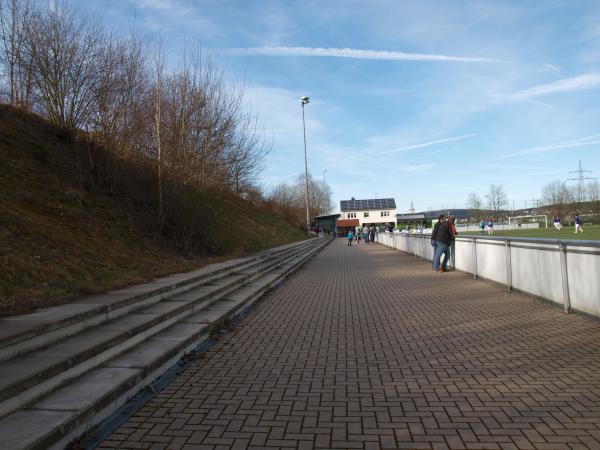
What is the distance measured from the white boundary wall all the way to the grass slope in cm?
750

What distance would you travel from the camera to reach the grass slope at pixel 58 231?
7.40 m

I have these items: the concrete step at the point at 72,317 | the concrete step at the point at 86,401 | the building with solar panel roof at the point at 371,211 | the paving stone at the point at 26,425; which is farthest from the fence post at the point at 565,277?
the building with solar panel roof at the point at 371,211

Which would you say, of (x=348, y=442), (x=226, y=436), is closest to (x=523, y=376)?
(x=348, y=442)

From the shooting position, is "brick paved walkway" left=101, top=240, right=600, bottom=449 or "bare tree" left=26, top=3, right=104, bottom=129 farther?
"bare tree" left=26, top=3, right=104, bottom=129

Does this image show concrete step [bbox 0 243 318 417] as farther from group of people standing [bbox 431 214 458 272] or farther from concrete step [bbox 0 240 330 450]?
group of people standing [bbox 431 214 458 272]

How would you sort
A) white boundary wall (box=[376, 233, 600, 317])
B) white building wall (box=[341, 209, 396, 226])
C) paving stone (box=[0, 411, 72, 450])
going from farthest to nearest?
white building wall (box=[341, 209, 396, 226]) → white boundary wall (box=[376, 233, 600, 317]) → paving stone (box=[0, 411, 72, 450])

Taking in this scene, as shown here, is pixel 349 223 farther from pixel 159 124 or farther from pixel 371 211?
pixel 159 124

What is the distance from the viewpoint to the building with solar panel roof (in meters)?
110

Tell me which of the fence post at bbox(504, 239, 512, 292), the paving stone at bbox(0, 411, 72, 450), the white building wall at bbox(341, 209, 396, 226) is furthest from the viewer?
the white building wall at bbox(341, 209, 396, 226)

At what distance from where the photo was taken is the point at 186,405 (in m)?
4.14

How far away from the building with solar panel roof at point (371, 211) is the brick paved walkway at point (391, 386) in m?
102

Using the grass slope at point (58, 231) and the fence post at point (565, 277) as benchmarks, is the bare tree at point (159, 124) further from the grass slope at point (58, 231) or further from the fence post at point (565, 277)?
the fence post at point (565, 277)

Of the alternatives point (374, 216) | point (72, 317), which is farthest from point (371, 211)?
point (72, 317)

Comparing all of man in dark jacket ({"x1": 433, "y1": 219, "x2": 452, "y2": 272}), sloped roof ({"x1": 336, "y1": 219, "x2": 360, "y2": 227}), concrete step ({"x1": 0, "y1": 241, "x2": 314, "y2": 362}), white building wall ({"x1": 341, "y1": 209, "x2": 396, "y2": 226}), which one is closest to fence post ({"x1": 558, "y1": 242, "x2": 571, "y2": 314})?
concrete step ({"x1": 0, "y1": 241, "x2": 314, "y2": 362})
